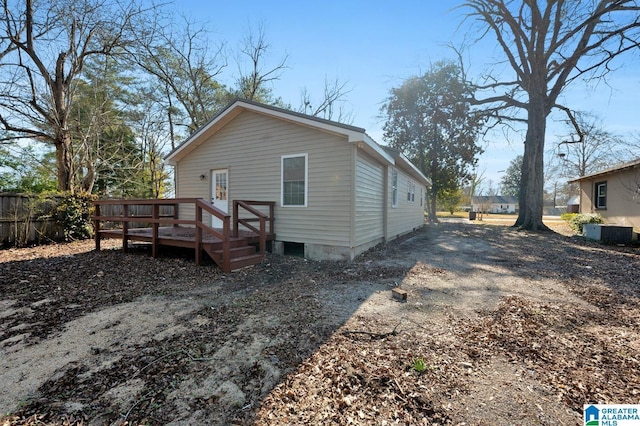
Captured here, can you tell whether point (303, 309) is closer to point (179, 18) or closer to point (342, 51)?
point (342, 51)

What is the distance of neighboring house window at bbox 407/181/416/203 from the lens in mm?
13165

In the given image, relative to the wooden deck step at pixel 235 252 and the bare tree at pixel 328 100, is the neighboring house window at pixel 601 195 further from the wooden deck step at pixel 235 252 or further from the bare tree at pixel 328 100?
the wooden deck step at pixel 235 252

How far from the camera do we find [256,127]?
783cm

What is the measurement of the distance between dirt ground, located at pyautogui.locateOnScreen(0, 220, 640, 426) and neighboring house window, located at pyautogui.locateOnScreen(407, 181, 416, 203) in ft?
25.9

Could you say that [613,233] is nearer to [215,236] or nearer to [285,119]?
[285,119]

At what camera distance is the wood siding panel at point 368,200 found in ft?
22.4

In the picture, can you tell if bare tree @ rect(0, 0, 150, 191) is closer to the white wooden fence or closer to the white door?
the white wooden fence

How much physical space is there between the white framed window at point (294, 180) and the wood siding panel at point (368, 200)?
136 cm

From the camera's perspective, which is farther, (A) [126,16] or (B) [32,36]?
(A) [126,16]

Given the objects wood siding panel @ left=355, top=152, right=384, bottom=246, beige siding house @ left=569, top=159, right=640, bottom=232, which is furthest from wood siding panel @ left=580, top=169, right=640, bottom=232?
wood siding panel @ left=355, top=152, right=384, bottom=246

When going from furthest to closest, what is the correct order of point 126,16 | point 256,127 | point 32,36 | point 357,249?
point 126,16, point 32,36, point 256,127, point 357,249

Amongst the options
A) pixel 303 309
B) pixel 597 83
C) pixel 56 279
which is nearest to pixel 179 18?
pixel 56 279

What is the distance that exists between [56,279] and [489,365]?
22.0 feet

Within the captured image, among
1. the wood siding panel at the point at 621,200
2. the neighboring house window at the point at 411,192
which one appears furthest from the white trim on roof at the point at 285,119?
the wood siding panel at the point at 621,200
